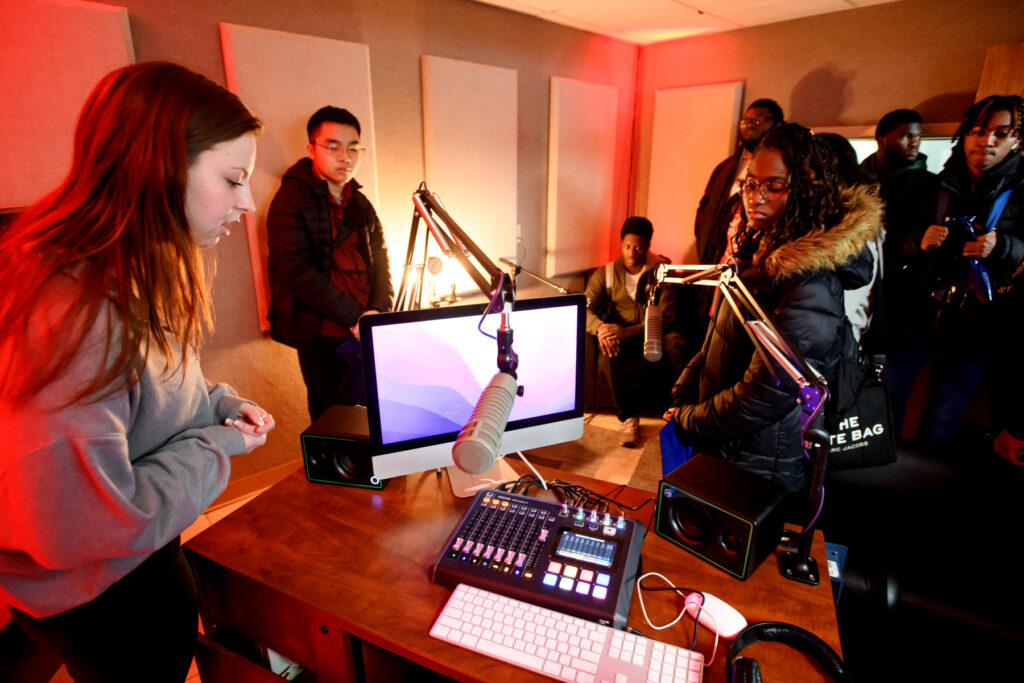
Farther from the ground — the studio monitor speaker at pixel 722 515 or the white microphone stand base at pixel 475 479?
the studio monitor speaker at pixel 722 515

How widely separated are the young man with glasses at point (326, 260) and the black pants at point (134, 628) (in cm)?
126

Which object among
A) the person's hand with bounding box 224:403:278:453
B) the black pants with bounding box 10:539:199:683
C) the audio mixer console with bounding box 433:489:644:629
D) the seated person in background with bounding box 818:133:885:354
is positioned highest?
the seated person in background with bounding box 818:133:885:354

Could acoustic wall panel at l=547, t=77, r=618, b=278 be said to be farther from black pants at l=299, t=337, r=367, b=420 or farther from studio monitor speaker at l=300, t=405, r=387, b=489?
studio monitor speaker at l=300, t=405, r=387, b=489

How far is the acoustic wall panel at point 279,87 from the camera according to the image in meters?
2.45

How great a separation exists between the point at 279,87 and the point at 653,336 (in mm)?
2338

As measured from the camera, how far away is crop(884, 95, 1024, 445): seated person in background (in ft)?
8.07

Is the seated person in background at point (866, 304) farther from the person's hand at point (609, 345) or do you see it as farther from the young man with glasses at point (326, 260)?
the young man with glasses at point (326, 260)

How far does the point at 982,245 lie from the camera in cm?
248

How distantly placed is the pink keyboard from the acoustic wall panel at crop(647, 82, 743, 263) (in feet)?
13.0

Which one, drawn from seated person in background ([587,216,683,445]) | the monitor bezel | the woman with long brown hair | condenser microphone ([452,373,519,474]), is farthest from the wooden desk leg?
seated person in background ([587,216,683,445])

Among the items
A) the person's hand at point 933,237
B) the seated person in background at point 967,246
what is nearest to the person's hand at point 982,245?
the seated person in background at point 967,246

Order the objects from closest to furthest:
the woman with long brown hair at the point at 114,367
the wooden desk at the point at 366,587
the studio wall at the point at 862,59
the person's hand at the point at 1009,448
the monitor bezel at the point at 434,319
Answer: the woman with long brown hair at the point at 114,367, the wooden desk at the point at 366,587, the monitor bezel at the point at 434,319, the person's hand at the point at 1009,448, the studio wall at the point at 862,59

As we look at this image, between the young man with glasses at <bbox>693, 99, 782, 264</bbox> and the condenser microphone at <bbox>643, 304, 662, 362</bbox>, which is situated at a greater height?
the young man with glasses at <bbox>693, 99, 782, 264</bbox>

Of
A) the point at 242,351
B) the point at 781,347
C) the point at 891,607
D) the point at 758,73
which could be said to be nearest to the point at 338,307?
the point at 242,351
